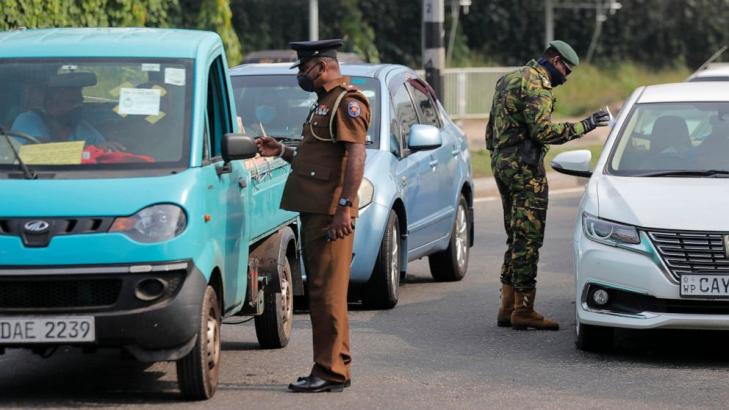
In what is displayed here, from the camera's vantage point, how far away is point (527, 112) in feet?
32.0

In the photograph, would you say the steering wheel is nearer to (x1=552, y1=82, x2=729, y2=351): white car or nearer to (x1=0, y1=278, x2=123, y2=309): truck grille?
(x1=0, y1=278, x2=123, y2=309): truck grille

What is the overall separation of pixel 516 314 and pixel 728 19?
40296 millimetres

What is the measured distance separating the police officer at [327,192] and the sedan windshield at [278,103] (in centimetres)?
333

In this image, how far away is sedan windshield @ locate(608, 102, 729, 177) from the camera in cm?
941

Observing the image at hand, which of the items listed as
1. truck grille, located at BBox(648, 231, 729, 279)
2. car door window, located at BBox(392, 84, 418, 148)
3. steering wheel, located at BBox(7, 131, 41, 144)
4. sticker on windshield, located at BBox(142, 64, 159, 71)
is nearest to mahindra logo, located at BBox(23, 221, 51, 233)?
steering wheel, located at BBox(7, 131, 41, 144)

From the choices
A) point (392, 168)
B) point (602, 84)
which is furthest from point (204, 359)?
point (602, 84)

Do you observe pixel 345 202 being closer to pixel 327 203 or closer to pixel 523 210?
pixel 327 203

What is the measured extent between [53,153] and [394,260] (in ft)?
12.4

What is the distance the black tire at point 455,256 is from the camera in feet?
40.5

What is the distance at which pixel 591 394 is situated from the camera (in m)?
7.82

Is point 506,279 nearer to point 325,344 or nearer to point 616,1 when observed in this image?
point 325,344

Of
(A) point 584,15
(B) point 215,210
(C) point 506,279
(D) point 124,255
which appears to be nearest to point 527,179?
(C) point 506,279

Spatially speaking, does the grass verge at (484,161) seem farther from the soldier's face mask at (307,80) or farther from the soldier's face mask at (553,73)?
the soldier's face mask at (307,80)

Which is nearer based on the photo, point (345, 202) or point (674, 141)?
point (345, 202)
